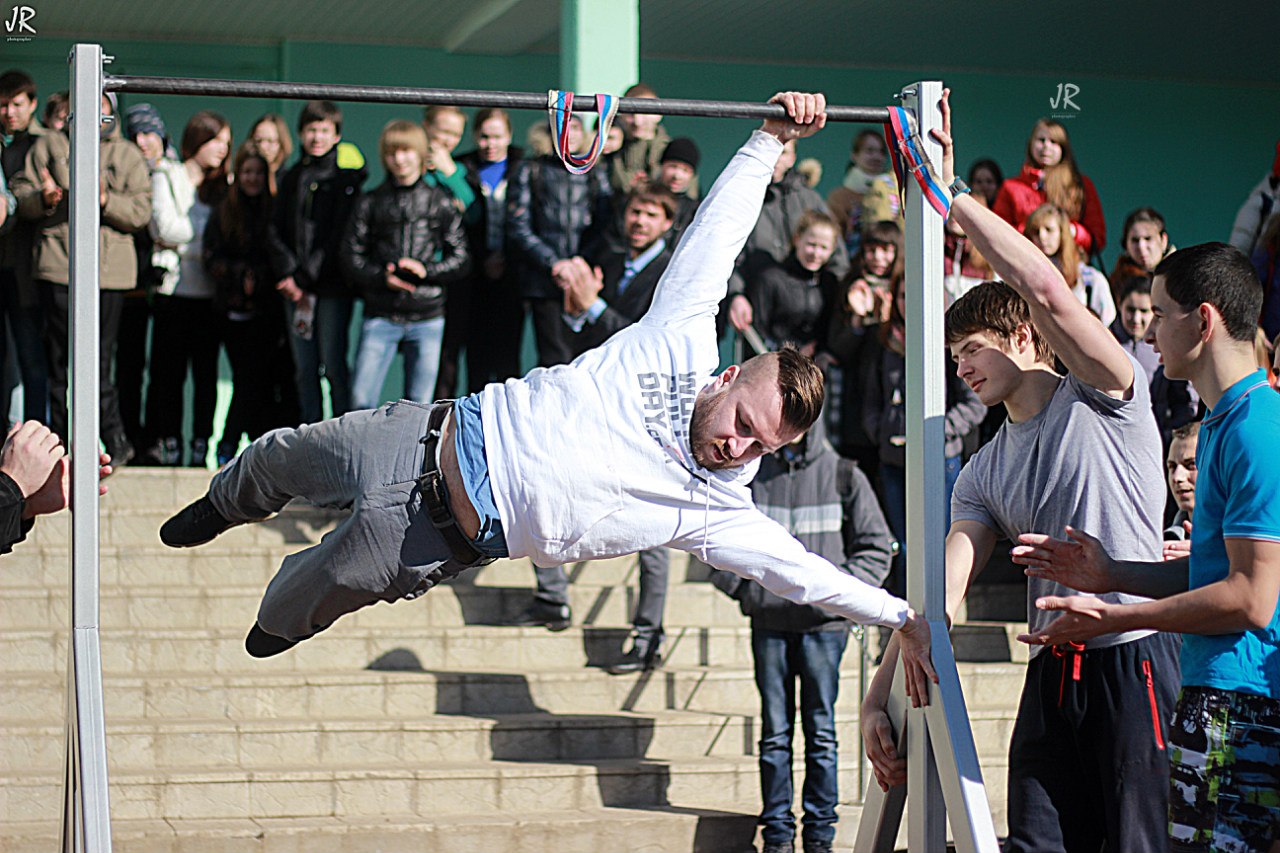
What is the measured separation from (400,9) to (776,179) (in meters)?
3.97

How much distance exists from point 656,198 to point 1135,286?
2.19 metres

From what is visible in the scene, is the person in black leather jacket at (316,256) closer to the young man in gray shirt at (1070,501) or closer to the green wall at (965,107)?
the green wall at (965,107)

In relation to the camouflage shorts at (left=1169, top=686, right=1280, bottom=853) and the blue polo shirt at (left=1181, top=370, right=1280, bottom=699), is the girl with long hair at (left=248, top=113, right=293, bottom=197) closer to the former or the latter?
the blue polo shirt at (left=1181, top=370, right=1280, bottom=699)

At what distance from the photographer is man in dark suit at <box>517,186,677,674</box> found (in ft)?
19.8

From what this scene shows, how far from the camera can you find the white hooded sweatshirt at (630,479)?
318 cm

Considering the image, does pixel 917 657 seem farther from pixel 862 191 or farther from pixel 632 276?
pixel 862 191

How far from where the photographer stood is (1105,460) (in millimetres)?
3215

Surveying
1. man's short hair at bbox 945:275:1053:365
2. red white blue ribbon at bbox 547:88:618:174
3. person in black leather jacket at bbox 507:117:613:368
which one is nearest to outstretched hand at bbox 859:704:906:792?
man's short hair at bbox 945:275:1053:365

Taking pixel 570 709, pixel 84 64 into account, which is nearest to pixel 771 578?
pixel 84 64

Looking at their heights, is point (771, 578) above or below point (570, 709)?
above

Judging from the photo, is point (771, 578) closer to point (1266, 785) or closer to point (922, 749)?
point (922, 749)

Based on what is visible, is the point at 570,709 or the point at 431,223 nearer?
the point at 570,709

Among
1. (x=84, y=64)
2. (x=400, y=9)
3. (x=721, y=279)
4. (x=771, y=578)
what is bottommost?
(x=771, y=578)

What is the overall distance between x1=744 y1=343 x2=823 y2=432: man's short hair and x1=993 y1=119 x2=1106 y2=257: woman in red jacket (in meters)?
4.05
